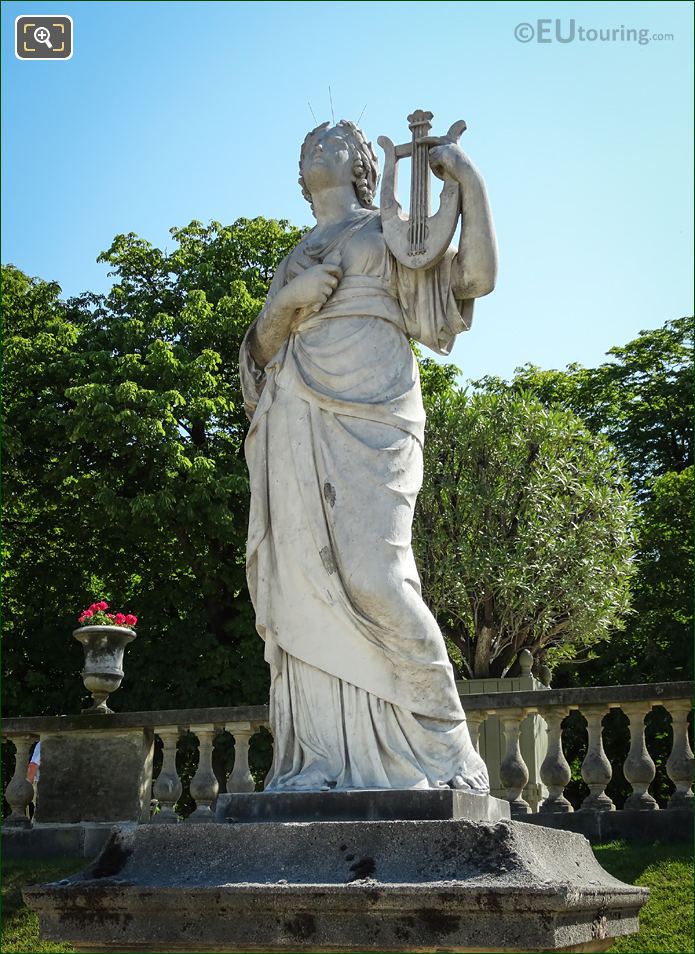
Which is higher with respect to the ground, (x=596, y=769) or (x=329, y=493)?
(x=329, y=493)

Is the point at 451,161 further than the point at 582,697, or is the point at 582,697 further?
the point at 582,697

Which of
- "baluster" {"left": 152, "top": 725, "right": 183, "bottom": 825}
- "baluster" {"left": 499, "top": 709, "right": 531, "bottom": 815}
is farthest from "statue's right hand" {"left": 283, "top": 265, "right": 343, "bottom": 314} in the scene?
"baluster" {"left": 152, "top": 725, "right": 183, "bottom": 825}

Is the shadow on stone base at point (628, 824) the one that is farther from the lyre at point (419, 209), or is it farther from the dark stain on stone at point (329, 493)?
the lyre at point (419, 209)

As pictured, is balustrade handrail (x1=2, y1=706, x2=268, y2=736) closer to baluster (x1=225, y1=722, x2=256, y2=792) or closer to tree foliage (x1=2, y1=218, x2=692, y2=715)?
baluster (x1=225, y1=722, x2=256, y2=792)

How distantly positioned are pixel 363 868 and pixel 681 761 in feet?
13.3

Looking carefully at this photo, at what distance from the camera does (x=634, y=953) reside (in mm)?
6758

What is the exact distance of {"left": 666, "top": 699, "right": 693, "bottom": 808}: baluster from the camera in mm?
8141

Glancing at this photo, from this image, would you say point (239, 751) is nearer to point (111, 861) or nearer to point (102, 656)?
point (102, 656)

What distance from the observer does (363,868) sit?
15.6ft

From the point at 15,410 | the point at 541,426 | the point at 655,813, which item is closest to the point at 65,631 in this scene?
the point at 15,410

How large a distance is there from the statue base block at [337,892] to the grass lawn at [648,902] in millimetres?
1608

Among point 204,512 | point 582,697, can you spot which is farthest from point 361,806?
point 204,512

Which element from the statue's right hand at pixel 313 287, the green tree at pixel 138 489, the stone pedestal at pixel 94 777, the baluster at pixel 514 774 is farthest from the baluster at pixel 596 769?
the green tree at pixel 138 489

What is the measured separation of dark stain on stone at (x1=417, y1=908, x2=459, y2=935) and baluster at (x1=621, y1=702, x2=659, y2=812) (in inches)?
159
